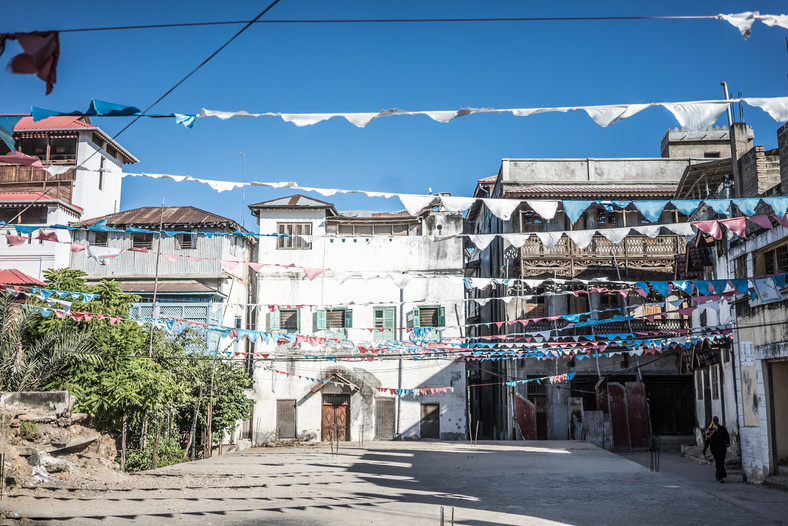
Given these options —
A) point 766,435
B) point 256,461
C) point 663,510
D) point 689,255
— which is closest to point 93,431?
point 256,461

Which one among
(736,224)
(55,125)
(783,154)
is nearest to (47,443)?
(736,224)

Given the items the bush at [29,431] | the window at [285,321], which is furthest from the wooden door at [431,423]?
the bush at [29,431]

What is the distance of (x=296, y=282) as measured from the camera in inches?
1280

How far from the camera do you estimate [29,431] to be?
47.5 feet

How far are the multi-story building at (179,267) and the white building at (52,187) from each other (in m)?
1.58

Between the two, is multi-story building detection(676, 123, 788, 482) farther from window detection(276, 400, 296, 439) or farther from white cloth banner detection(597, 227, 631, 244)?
window detection(276, 400, 296, 439)

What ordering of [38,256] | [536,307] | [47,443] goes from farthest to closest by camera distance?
[38,256], [536,307], [47,443]

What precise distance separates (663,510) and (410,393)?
19520 mm

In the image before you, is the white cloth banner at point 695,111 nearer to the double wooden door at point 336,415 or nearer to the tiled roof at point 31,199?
the double wooden door at point 336,415

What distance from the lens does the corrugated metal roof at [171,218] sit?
3114 centimetres

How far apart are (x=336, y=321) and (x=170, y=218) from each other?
8.41m

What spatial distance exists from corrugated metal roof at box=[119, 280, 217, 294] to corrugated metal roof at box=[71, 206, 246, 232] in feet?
8.05

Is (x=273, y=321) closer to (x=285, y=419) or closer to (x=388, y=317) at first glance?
(x=285, y=419)

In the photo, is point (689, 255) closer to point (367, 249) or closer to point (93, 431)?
point (367, 249)
